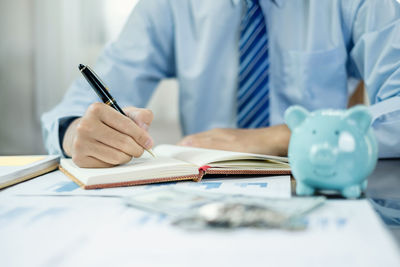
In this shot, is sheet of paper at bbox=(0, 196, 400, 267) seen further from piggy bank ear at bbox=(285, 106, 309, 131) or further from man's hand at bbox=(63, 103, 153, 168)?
man's hand at bbox=(63, 103, 153, 168)

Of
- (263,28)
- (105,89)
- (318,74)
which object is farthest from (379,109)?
(105,89)

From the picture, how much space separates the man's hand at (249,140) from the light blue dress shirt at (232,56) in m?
0.26

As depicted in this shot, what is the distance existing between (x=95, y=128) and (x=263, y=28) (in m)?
0.72

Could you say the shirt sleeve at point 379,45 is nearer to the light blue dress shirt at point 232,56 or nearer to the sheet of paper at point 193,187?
the light blue dress shirt at point 232,56

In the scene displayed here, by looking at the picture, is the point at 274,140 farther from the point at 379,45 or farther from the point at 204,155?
the point at 379,45

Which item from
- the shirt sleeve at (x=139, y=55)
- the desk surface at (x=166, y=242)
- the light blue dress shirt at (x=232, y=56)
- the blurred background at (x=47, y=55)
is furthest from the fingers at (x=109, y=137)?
the blurred background at (x=47, y=55)

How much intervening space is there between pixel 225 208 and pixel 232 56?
3.02 feet

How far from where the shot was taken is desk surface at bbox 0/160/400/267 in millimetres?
311

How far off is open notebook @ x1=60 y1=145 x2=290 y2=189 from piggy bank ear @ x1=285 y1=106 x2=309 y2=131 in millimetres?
163

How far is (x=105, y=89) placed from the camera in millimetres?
729

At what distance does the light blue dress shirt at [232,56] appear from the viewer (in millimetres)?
1075

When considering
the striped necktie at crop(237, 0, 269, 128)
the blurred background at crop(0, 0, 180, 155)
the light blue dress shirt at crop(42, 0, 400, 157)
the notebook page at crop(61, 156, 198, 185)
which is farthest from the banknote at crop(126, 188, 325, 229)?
the blurred background at crop(0, 0, 180, 155)

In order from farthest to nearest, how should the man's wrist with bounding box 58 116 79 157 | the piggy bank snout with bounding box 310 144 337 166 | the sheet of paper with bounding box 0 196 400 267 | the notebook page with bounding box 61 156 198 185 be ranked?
the man's wrist with bounding box 58 116 79 157 < the notebook page with bounding box 61 156 198 185 < the piggy bank snout with bounding box 310 144 337 166 < the sheet of paper with bounding box 0 196 400 267

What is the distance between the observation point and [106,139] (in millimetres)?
672
